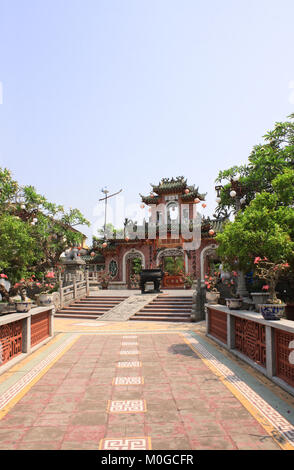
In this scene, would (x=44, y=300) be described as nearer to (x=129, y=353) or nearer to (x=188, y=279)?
(x=129, y=353)

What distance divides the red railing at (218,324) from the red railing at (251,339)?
2.32 ft

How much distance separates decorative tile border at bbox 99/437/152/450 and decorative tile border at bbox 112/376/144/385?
185cm

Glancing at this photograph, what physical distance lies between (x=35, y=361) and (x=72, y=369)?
1.14 m

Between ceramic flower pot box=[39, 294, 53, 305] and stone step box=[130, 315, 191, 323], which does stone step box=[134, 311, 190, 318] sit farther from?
ceramic flower pot box=[39, 294, 53, 305]

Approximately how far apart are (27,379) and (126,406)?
7.03ft

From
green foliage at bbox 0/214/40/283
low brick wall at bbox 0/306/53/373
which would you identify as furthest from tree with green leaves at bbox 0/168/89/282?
low brick wall at bbox 0/306/53/373

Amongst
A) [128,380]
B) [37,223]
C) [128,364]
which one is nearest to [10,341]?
[128,364]

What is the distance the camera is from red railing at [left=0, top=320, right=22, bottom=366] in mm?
5909

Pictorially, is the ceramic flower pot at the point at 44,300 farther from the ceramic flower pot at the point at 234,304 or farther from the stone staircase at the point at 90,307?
the ceramic flower pot at the point at 234,304

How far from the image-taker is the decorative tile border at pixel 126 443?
285 cm

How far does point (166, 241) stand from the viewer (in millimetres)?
25422

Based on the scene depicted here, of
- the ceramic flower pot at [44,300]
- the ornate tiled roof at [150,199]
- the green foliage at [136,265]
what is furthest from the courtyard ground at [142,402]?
the green foliage at [136,265]
